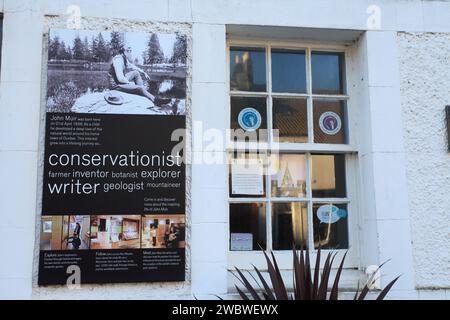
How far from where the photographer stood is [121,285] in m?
3.57

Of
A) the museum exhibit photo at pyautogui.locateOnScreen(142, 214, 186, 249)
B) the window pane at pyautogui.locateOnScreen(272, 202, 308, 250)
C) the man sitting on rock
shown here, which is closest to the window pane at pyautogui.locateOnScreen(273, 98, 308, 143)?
the window pane at pyautogui.locateOnScreen(272, 202, 308, 250)

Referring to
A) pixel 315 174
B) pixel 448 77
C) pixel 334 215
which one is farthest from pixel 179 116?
pixel 448 77

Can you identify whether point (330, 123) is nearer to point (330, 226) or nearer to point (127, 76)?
point (330, 226)

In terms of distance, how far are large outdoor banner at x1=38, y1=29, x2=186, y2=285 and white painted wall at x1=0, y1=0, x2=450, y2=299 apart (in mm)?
109

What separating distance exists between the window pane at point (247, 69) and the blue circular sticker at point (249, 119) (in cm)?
19

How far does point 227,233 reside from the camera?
3832mm

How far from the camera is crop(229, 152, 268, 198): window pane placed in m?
3.96

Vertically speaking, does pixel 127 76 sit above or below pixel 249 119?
above

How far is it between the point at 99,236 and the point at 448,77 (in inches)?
122

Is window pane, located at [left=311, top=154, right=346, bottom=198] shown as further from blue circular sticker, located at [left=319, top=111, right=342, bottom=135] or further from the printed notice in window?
the printed notice in window

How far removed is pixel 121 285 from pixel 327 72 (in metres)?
2.46

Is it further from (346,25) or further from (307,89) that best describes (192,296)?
(346,25)

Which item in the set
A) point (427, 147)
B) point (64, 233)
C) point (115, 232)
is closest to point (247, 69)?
point (427, 147)

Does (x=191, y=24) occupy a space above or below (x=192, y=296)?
above
